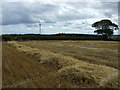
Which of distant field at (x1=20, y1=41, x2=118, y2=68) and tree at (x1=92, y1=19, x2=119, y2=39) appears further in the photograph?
tree at (x1=92, y1=19, x2=119, y2=39)

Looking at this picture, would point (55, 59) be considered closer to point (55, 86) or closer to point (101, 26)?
point (55, 86)

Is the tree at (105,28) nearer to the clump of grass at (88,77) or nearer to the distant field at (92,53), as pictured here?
the distant field at (92,53)

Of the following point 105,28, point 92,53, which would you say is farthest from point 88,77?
point 105,28

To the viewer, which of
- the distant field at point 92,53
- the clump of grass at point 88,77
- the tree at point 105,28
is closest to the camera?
the clump of grass at point 88,77

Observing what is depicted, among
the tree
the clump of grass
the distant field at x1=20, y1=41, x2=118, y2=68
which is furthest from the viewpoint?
the tree

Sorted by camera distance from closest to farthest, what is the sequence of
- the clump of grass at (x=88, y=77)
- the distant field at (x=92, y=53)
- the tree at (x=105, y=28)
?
the clump of grass at (x=88, y=77), the distant field at (x=92, y=53), the tree at (x=105, y=28)

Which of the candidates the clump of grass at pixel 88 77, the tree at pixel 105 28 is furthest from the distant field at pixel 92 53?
the tree at pixel 105 28

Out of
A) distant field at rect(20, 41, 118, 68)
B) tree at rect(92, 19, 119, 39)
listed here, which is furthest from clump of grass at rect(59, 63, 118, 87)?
tree at rect(92, 19, 119, 39)

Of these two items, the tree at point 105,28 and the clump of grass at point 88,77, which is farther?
the tree at point 105,28

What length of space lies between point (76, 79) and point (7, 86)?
2.77 meters

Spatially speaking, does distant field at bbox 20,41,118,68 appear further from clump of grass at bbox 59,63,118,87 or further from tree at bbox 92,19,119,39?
tree at bbox 92,19,119,39

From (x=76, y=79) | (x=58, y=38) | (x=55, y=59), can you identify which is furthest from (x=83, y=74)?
(x=58, y=38)

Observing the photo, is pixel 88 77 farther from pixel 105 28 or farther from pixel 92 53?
pixel 105 28

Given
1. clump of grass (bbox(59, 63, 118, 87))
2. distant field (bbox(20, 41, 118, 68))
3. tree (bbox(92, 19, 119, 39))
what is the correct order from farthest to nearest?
tree (bbox(92, 19, 119, 39)) < distant field (bbox(20, 41, 118, 68)) < clump of grass (bbox(59, 63, 118, 87))
